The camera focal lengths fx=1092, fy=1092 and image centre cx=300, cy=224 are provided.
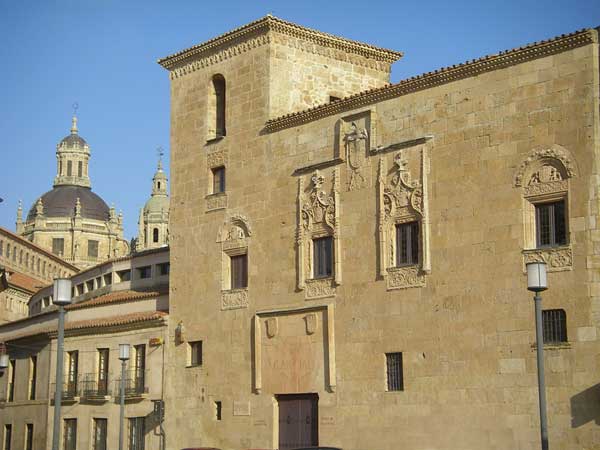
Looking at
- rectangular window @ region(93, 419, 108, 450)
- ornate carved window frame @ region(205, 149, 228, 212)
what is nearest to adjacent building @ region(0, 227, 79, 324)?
rectangular window @ region(93, 419, 108, 450)

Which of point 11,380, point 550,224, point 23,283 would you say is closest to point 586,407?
point 550,224

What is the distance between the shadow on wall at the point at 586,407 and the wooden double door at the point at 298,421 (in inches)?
339

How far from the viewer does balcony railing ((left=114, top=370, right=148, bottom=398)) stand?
123ft

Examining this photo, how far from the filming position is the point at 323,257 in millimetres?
32000

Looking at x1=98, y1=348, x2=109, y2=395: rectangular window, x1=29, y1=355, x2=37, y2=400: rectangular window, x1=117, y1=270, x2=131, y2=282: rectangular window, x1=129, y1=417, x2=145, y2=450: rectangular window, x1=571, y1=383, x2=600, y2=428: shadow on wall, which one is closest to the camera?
x1=571, y1=383, x2=600, y2=428: shadow on wall

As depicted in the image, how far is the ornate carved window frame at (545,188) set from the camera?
25984mm

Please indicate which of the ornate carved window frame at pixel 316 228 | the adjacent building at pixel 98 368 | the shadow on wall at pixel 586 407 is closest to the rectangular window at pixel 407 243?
the ornate carved window frame at pixel 316 228

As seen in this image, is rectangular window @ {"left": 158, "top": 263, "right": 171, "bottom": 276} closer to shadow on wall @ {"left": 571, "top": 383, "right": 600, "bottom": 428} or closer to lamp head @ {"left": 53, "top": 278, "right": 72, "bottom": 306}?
lamp head @ {"left": 53, "top": 278, "right": 72, "bottom": 306}

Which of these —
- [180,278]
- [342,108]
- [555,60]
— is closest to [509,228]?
[555,60]

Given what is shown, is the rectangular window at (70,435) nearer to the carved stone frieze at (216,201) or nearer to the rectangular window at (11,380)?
the rectangular window at (11,380)

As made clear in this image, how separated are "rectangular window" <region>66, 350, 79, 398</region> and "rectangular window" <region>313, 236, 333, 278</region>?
13272 millimetres

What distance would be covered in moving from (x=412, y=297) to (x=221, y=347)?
8.13 m

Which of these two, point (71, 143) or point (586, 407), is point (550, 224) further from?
point (71, 143)

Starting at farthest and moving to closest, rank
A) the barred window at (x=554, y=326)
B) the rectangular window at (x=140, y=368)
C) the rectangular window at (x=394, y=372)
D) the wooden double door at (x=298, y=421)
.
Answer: the rectangular window at (x=140, y=368) < the wooden double door at (x=298, y=421) < the rectangular window at (x=394, y=372) < the barred window at (x=554, y=326)
